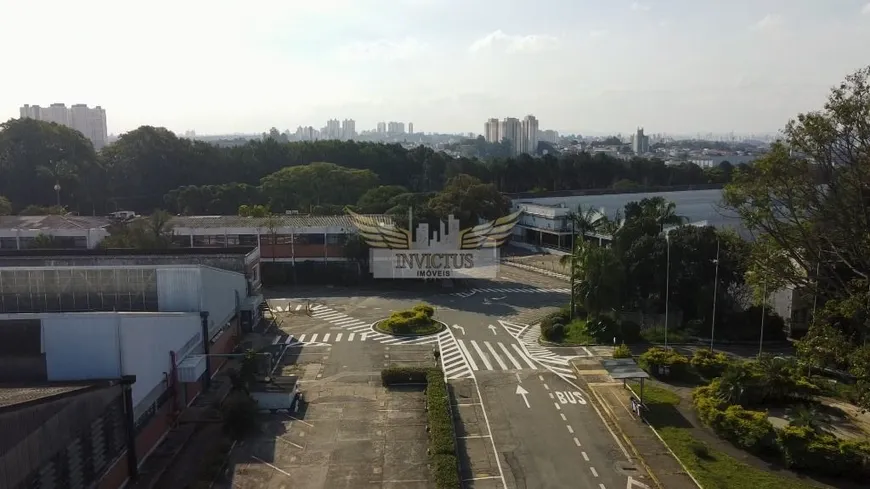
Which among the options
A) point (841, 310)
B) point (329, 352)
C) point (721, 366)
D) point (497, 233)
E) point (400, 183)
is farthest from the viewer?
point (400, 183)

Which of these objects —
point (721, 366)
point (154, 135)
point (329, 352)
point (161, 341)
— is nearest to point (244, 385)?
point (161, 341)

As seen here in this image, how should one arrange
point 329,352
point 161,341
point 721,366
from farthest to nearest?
1. point 329,352
2. point 721,366
3. point 161,341

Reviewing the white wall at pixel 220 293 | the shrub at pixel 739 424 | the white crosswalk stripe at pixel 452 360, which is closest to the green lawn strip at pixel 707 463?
the shrub at pixel 739 424

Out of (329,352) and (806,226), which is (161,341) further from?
(806,226)

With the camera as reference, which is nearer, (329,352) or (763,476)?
(763,476)

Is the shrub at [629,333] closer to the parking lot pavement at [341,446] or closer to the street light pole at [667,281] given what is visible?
the street light pole at [667,281]
